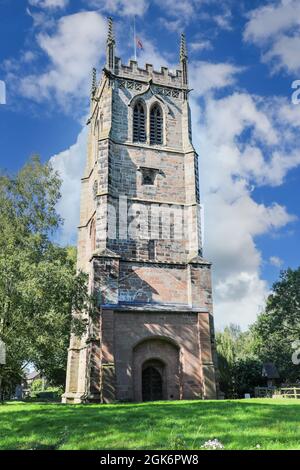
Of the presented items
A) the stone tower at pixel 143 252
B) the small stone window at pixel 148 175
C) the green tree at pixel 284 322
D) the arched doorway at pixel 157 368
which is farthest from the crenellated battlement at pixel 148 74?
the green tree at pixel 284 322

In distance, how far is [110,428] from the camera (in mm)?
8828

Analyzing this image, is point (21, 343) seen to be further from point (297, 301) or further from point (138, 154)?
point (297, 301)

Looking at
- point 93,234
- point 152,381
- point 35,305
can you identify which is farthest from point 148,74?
point 152,381

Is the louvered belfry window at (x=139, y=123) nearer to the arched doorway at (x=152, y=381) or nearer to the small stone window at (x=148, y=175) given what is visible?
the small stone window at (x=148, y=175)

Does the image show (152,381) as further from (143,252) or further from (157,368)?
(143,252)

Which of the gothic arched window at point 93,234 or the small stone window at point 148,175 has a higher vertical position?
the small stone window at point 148,175

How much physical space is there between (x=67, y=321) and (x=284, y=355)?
26.7 metres

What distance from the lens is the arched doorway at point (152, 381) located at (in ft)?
75.7

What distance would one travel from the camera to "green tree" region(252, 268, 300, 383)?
39562 millimetres

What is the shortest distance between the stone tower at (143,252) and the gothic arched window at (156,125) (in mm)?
74

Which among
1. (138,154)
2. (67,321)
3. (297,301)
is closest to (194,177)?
(138,154)

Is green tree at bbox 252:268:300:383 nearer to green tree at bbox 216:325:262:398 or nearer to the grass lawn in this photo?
green tree at bbox 216:325:262:398
